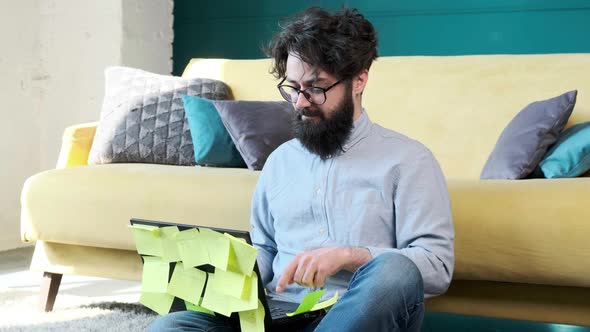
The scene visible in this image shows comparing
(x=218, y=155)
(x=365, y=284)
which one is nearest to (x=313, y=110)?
(x=365, y=284)

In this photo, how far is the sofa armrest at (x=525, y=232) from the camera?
2186 millimetres

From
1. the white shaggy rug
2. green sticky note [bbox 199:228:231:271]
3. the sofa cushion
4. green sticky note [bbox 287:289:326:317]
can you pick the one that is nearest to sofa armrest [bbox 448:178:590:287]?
the sofa cushion

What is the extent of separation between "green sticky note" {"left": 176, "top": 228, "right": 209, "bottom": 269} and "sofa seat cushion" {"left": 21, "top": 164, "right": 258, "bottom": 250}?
3.36ft

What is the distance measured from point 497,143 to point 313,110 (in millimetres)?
1129

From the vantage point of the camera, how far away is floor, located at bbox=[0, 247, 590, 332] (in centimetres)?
300

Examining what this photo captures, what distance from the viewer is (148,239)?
1.66m

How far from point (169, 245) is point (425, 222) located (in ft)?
1.60

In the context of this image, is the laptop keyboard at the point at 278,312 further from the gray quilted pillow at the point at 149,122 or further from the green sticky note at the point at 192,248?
the gray quilted pillow at the point at 149,122

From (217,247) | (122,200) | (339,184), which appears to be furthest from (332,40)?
(122,200)

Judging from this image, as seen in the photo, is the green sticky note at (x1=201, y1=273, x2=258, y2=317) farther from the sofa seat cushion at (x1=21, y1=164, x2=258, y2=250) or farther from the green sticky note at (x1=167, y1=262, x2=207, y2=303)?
the sofa seat cushion at (x1=21, y1=164, x2=258, y2=250)

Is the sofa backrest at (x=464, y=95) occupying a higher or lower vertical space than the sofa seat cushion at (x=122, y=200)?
higher

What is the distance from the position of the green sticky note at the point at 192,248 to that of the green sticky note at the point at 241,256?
6cm

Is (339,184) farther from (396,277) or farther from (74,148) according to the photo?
(74,148)

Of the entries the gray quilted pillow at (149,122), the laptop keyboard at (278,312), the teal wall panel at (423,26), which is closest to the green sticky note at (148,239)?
→ the laptop keyboard at (278,312)
